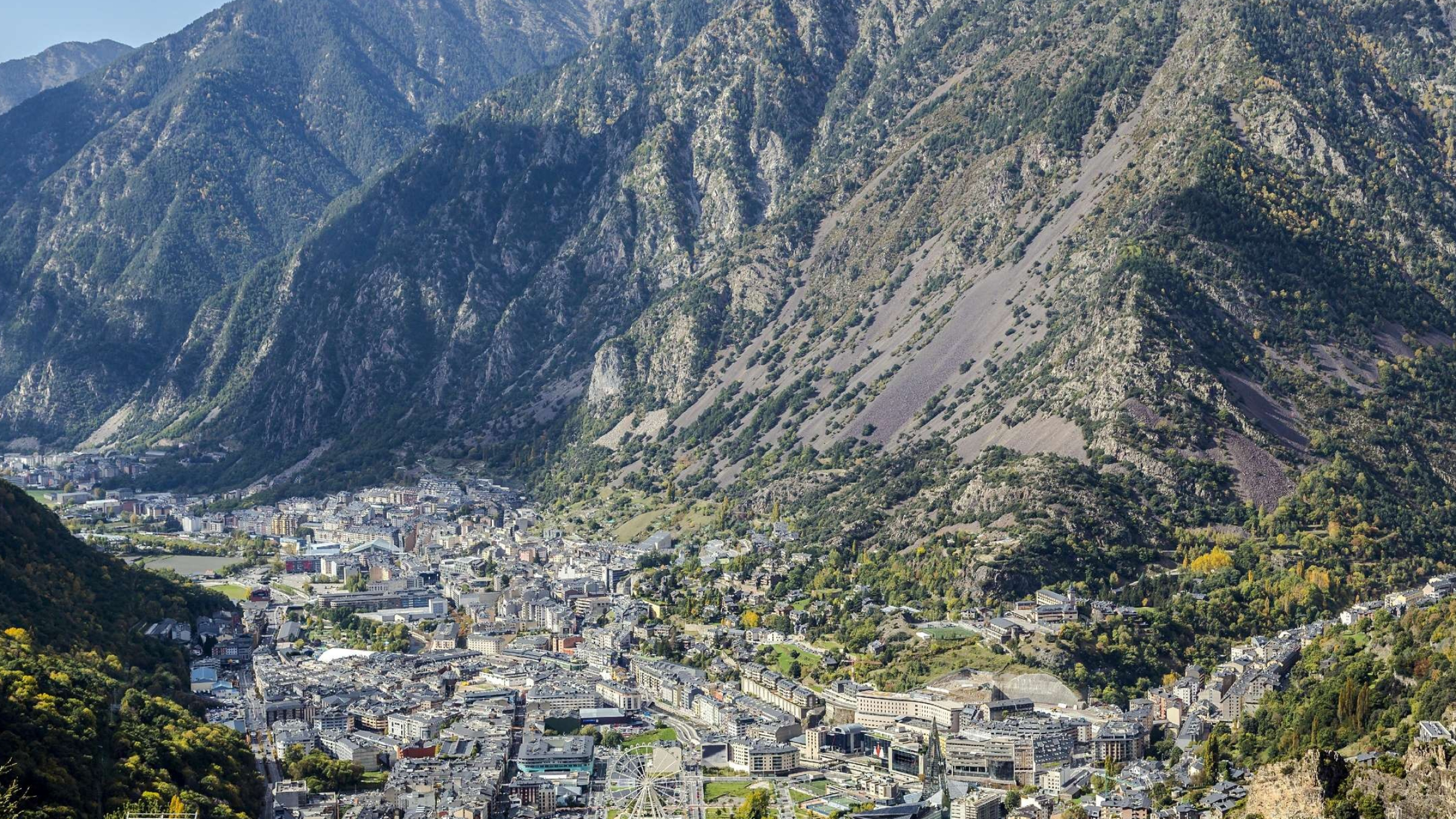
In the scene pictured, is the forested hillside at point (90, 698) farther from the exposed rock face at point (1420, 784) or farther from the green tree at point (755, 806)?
the exposed rock face at point (1420, 784)

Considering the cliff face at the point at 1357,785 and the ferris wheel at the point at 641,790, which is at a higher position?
the cliff face at the point at 1357,785

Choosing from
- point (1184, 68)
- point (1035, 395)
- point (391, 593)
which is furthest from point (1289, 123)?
point (391, 593)

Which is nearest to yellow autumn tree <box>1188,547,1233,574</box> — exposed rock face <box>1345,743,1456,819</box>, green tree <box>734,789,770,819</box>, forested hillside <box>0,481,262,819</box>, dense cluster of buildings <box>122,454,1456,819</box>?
dense cluster of buildings <box>122,454,1456,819</box>

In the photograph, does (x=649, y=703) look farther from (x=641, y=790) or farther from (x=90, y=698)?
(x=90, y=698)

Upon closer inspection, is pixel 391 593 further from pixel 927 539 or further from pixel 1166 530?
pixel 1166 530

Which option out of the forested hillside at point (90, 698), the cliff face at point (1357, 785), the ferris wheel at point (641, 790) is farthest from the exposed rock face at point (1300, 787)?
the forested hillside at point (90, 698)
